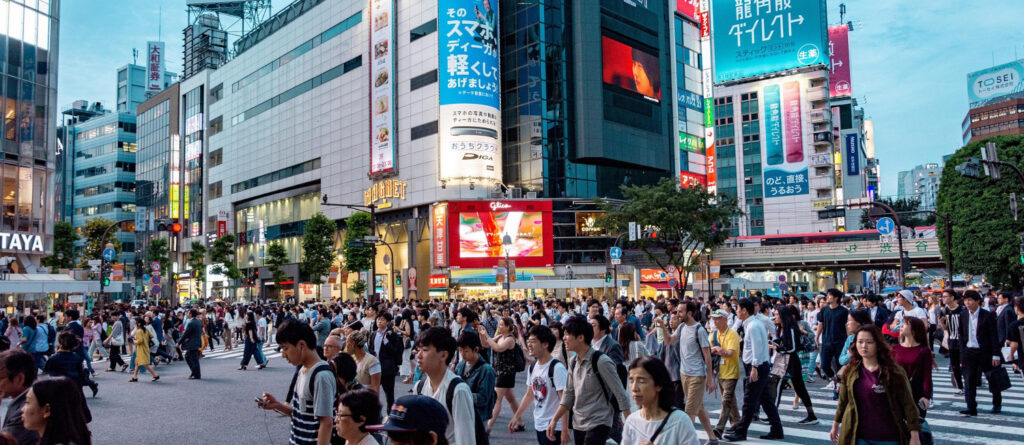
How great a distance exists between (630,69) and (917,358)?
5718 cm

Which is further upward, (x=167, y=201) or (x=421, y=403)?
(x=167, y=201)

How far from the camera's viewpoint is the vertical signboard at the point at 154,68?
114312 millimetres

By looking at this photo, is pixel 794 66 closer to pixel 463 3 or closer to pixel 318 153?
pixel 463 3

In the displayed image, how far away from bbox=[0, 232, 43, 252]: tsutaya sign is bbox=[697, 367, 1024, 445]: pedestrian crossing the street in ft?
123

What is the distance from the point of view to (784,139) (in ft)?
285

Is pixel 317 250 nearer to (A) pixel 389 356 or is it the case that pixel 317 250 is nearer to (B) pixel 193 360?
(B) pixel 193 360

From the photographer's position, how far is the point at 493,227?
5416cm

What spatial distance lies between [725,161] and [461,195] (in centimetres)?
5195

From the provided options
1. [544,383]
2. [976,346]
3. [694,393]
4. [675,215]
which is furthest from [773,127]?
[544,383]

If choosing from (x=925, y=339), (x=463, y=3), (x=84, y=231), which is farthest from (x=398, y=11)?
(x=925, y=339)

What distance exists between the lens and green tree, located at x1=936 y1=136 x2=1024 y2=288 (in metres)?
34.8

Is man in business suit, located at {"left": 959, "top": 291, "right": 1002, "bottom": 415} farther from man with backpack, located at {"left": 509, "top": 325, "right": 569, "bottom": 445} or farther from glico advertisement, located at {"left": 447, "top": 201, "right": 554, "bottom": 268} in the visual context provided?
glico advertisement, located at {"left": 447, "top": 201, "right": 554, "bottom": 268}

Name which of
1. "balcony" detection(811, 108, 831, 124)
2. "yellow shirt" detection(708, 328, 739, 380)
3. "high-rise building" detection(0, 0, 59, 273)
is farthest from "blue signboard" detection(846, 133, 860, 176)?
"yellow shirt" detection(708, 328, 739, 380)

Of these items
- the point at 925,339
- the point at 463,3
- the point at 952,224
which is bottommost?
the point at 925,339
